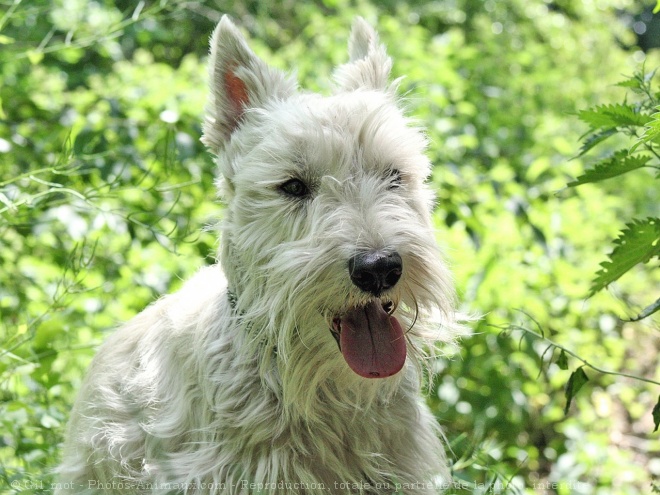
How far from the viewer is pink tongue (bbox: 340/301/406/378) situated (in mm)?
2631

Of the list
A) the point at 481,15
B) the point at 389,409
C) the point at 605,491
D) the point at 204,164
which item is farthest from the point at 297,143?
the point at 481,15

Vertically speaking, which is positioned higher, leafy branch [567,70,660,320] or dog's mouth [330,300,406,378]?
leafy branch [567,70,660,320]

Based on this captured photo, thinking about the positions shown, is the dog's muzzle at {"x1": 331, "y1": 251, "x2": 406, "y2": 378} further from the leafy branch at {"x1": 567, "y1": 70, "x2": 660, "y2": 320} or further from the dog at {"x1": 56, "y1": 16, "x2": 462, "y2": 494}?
the leafy branch at {"x1": 567, "y1": 70, "x2": 660, "y2": 320}

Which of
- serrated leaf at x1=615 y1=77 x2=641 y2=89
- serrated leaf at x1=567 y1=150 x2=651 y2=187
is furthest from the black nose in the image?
serrated leaf at x1=615 y1=77 x2=641 y2=89

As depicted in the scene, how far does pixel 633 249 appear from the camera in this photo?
247 cm

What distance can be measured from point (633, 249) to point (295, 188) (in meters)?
1.15

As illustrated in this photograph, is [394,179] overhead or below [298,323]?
overhead

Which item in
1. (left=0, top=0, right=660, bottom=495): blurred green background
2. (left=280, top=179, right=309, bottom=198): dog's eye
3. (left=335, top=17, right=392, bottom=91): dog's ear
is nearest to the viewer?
(left=280, top=179, right=309, bottom=198): dog's eye

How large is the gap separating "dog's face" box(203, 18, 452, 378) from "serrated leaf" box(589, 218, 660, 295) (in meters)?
0.55

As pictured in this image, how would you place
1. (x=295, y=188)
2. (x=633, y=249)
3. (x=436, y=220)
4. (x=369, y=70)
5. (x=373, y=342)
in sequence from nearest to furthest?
Result: (x=633, y=249) → (x=373, y=342) → (x=295, y=188) → (x=369, y=70) → (x=436, y=220)

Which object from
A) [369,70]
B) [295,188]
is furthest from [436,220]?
[295,188]

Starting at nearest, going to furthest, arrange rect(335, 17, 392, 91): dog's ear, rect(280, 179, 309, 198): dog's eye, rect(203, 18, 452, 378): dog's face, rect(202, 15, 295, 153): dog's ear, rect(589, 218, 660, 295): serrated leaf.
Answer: rect(589, 218, 660, 295): serrated leaf < rect(203, 18, 452, 378): dog's face < rect(280, 179, 309, 198): dog's eye < rect(202, 15, 295, 153): dog's ear < rect(335, 17, 392, 91): dog's ear

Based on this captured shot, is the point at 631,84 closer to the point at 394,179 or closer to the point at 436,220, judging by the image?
the point at 394,179

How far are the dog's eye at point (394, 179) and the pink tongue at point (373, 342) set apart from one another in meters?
0.47
